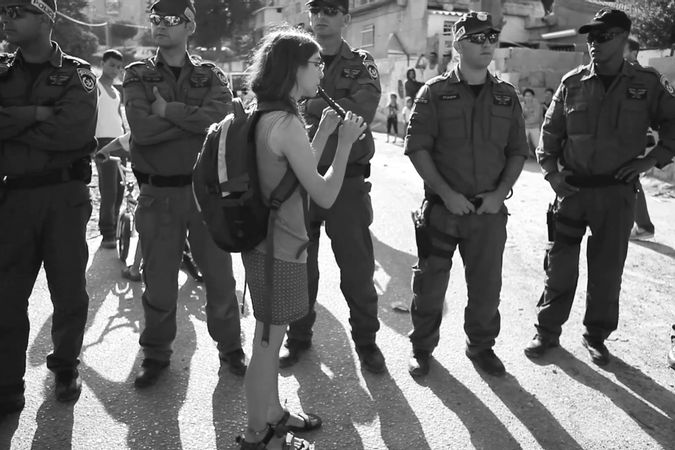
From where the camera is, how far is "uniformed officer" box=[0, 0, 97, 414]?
Result: 3268 mm

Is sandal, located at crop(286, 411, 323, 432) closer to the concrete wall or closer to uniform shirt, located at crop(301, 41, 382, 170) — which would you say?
uniform shirt, located at crop(301, 41, 382, 170)

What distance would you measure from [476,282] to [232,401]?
1.69m

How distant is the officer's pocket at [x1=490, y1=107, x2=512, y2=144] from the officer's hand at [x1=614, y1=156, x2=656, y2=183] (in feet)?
2.81

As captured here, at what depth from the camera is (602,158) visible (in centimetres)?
394

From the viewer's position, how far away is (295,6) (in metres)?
43.9

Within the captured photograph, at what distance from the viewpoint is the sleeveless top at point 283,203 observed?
8.57ft

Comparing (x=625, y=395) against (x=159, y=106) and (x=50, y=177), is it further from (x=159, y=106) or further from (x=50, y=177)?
(x=50, y=177)

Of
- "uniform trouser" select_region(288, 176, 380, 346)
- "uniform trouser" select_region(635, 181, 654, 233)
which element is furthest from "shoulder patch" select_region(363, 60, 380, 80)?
"uniform trouser" select_region(635, 181, 654, 233)

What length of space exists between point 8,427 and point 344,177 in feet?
7.70

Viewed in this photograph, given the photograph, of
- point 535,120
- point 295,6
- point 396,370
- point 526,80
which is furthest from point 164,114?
point 295,6

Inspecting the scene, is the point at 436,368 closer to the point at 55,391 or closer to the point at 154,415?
the point at 154,415

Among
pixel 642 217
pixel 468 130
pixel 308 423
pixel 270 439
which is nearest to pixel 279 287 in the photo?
pixel 270 439

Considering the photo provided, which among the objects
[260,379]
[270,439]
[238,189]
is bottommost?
[270,439]

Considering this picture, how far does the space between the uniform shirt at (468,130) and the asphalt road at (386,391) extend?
4.26 ft
